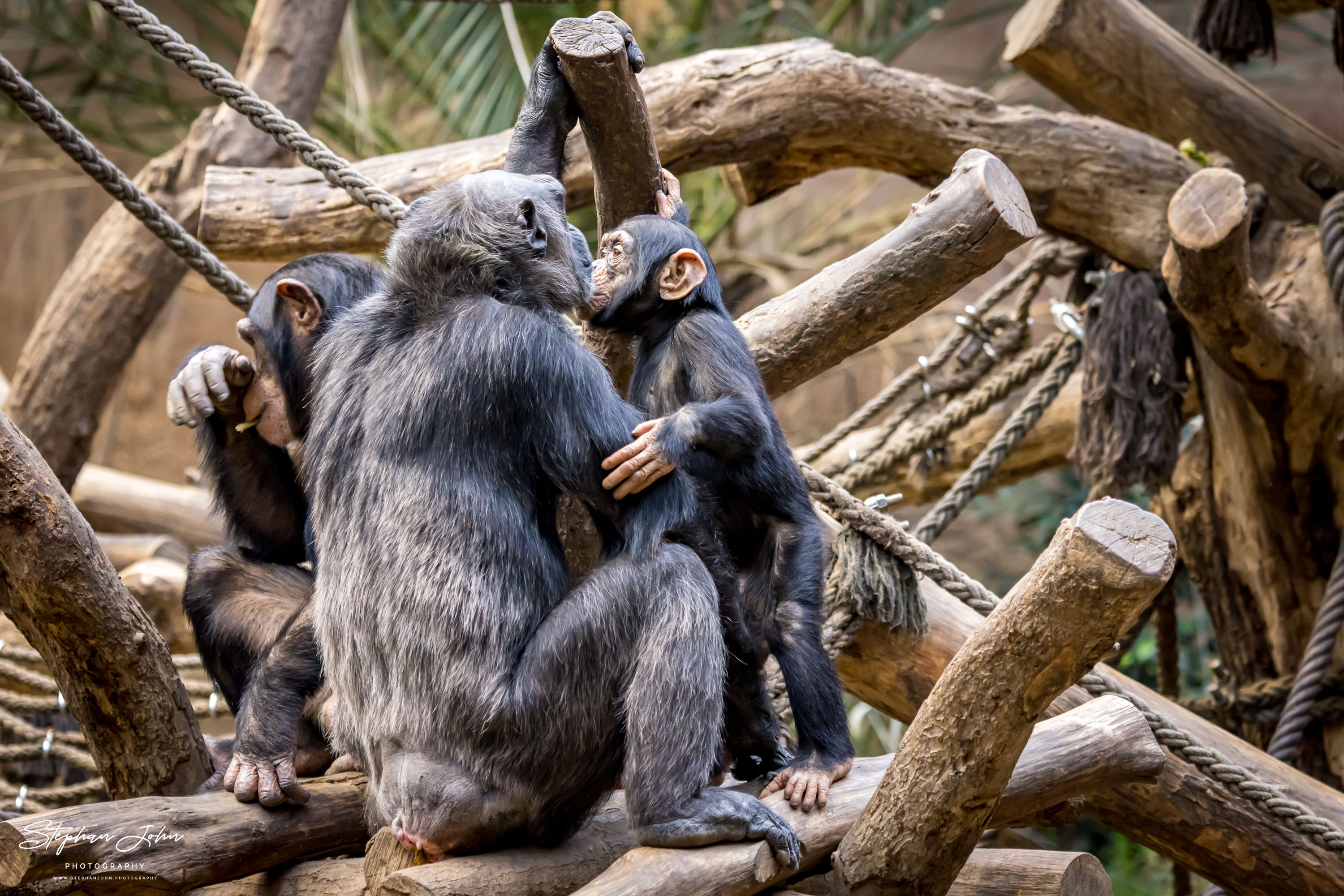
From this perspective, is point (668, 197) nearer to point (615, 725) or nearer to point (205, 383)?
point (205, 383)

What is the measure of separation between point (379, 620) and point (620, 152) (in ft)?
4.82

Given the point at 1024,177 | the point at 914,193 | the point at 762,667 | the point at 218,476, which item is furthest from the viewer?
the point at 914,193

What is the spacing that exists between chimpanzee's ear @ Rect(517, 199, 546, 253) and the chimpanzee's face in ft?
1.04

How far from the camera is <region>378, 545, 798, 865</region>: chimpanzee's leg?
2.46 meters

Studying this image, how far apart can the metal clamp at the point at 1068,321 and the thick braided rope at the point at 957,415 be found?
5 cm

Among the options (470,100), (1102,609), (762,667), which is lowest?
(762,667)

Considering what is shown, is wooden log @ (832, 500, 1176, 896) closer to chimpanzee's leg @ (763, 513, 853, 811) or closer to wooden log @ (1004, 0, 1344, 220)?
chimpanzee's leg @ (763, 513, 853, 811)

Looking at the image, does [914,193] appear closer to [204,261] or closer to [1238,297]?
[1238,297]

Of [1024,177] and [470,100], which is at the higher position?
[470,100]

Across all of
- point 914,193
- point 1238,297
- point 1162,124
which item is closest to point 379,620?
point 1238,297

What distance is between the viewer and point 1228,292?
4254 mm

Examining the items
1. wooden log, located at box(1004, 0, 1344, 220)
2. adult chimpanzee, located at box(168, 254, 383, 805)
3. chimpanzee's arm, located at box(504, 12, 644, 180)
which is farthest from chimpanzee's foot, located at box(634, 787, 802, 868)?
wooden log, located at box(1004, 0, 1344, 220)

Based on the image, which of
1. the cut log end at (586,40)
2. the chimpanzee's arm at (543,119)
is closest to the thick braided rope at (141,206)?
the chimpanzee's arm at (543,119)

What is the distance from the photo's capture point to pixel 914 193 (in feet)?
33.9
